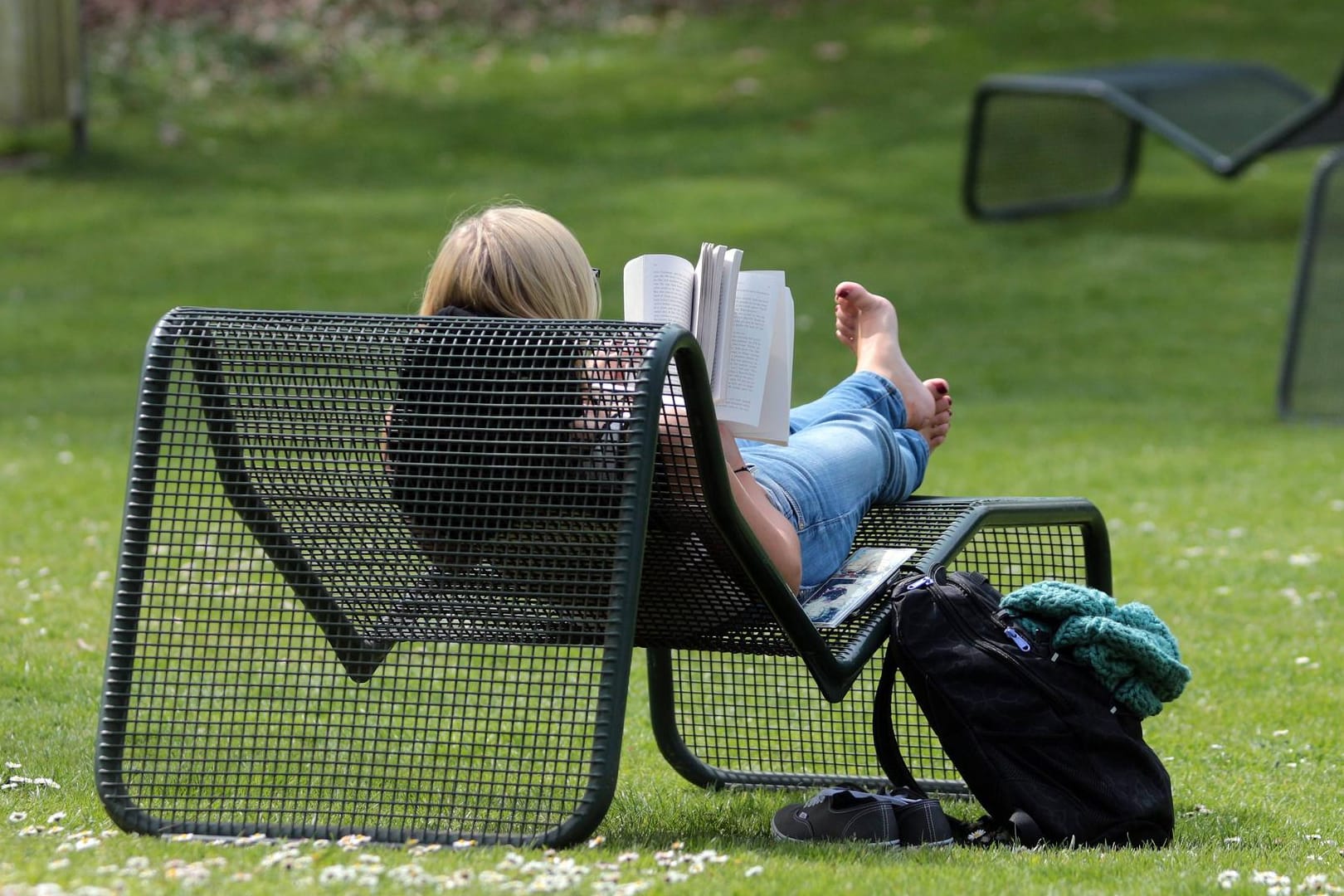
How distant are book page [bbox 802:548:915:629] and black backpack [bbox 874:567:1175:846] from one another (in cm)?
14

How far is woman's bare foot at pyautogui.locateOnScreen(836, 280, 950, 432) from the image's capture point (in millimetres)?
4066

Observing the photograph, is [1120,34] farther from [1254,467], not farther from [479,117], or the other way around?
[1254,467]

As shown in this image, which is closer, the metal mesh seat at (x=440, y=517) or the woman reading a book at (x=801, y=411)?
the metal mesh seat at (x=440, y=517)

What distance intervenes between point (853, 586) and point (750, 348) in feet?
2.12

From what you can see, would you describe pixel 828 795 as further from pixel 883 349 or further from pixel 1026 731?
Answer: pixel 883 349

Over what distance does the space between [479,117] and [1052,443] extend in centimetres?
949

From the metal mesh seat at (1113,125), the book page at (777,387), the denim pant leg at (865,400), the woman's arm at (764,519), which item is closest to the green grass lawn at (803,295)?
the metal mesh seat at (1113,125)

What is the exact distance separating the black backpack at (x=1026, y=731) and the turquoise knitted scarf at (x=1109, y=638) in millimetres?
35

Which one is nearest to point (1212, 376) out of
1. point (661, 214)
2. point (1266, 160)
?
point (661, 214)

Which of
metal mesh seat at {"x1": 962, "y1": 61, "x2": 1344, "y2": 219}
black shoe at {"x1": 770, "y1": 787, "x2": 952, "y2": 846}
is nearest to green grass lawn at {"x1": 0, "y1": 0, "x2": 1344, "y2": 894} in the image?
black shoe at {"x1": 770, "y1": 787, "x2": 952, "y2": 846}

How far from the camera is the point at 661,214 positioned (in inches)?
549

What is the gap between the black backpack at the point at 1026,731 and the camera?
10.8 ft

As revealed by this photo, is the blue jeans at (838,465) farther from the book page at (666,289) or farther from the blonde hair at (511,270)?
the blonde hair at (511,270)

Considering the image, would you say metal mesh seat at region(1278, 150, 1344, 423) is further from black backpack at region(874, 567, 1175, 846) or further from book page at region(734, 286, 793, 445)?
book page at region(734, 286, 793, 445)
